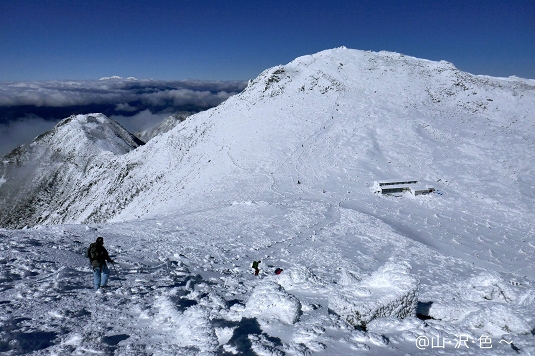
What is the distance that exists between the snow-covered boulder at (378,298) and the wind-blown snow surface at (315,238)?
0.05 metres

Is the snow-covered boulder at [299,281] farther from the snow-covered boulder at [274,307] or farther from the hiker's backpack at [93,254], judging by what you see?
the hiker's backpack at [93,254]

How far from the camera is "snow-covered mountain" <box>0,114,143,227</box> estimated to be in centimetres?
13600

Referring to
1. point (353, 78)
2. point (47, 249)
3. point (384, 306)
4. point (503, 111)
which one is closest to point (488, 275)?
point (384, 306)

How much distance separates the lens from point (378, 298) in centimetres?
854

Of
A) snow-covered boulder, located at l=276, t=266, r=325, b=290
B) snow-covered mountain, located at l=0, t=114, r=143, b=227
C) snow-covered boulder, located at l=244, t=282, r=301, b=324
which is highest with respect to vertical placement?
snow-covered boulder, located at l=244, t=282, r=301, b=324

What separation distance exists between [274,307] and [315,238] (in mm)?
13527

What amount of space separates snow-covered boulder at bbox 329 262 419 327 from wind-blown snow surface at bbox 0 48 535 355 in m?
0.05

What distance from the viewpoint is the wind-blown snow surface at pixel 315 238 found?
7.59 m

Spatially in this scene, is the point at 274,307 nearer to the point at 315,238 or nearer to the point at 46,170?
the point at 315,238

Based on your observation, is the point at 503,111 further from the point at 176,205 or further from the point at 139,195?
the point at 139,195

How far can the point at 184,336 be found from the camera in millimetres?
7422

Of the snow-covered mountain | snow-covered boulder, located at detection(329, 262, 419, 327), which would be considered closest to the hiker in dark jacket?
snow-covered boulder, located at detection(329, 262, 419, 327)

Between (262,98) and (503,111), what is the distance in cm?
5214

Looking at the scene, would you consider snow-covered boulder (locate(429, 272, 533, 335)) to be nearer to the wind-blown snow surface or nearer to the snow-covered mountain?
the wind-blown snow surface
